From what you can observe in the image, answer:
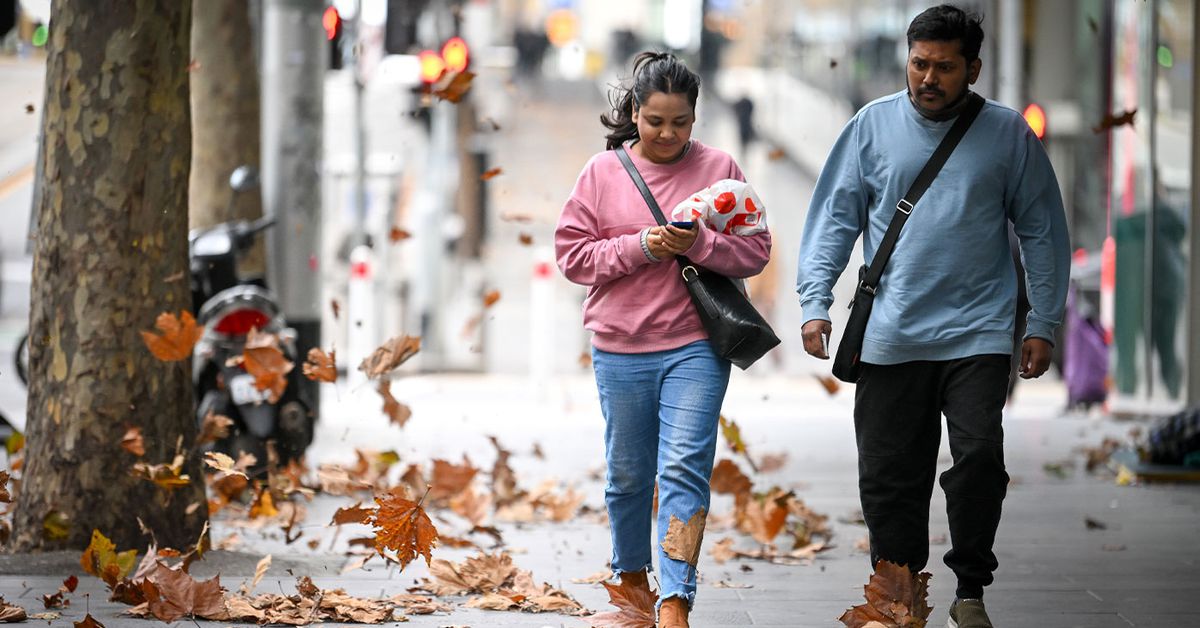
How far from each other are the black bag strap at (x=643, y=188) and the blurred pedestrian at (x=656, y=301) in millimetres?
19

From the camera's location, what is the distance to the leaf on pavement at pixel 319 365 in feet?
19.7

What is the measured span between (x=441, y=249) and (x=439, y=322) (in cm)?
Result: 113

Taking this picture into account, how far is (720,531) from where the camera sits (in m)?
7.05

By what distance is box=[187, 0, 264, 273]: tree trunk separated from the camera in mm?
9516

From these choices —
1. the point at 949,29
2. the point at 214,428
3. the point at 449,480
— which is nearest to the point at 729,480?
the point at 449,480

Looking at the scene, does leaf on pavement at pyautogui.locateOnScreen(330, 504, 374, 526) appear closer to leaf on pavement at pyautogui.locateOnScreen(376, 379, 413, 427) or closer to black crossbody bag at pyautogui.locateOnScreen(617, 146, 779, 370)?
leaf on pavement at pyautogui.locateOnScreen(376, 379, 413, 427)

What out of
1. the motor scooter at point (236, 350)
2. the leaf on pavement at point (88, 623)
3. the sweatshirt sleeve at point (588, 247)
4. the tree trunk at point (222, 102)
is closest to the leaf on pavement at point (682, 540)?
the sweatshirt sleeve at point (588, 247)

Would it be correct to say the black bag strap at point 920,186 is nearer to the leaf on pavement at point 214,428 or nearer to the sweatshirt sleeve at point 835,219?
the sweatshirt sleeve at point 835,219

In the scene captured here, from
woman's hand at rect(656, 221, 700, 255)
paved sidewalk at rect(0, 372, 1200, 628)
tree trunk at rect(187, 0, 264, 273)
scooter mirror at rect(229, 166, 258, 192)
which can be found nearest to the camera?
woman's hand at rect(656, 221, 700, 255)

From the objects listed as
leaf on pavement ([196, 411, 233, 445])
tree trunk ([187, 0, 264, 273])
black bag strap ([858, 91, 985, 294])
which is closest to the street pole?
tree trunk ([187, 0, 264, 273])

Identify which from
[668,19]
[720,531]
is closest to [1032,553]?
[720,531]

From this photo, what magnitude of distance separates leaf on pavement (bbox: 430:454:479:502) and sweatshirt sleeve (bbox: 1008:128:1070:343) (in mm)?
3433

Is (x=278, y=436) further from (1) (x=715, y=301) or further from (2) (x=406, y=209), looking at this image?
(2) (x=406, y=209)

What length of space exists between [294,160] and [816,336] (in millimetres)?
6677
